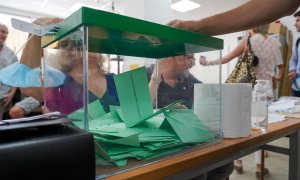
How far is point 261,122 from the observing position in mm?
811

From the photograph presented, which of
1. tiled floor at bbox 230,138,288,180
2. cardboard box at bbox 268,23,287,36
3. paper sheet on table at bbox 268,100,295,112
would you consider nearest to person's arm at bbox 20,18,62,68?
paper sheet on table at bbox 268,100,295,112

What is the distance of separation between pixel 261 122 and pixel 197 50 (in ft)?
1.22

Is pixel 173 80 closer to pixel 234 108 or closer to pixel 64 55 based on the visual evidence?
pixel 234 108

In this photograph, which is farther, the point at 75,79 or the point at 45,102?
the point at 45,102

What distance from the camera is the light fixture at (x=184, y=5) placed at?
4602 millimetres


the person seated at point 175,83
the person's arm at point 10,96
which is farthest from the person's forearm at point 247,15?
the person's arm at point 10,96

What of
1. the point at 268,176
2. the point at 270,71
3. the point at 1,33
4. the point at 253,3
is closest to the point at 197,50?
the point at 253,3

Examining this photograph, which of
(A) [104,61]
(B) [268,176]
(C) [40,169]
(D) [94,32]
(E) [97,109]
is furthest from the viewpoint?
(B) [268,176]

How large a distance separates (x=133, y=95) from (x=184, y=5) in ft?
15.3

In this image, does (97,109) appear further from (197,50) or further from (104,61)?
(197,50)

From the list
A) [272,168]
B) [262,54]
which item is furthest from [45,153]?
[272,168]

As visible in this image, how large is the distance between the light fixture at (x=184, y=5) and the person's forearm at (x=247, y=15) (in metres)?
4.14

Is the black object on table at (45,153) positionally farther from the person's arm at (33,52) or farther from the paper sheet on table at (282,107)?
the paper sheet on table at (282,107)

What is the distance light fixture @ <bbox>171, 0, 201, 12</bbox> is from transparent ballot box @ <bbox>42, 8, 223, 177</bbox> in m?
4.17
